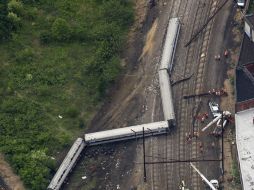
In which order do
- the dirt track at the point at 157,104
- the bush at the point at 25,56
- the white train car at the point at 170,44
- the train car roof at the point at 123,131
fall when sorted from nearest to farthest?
the dirt track at the point at 157,104
the train car roof at the point at 123,131
the white train car at the point at 170,44
the bush at the point at 25,56

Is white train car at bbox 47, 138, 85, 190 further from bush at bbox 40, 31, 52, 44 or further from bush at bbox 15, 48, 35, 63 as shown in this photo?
bush at bbox 40, 31, 52, 44

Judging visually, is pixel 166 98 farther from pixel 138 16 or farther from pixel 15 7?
pixel 15 7

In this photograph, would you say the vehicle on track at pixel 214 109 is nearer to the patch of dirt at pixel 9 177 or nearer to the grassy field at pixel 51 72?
the grassy field at pixel 51 72

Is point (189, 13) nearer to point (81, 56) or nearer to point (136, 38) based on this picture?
point (136, 38)

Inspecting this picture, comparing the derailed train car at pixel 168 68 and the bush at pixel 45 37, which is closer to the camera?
the derailed train car at pixel 168 68

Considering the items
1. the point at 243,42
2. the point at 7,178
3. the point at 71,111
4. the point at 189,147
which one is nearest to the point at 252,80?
the point at 243,42

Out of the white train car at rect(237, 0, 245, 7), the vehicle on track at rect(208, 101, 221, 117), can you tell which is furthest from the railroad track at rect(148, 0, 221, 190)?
the white train car at rect(237, 0, 245, 7)

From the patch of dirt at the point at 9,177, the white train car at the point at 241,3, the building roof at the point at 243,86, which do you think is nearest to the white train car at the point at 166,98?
the building roof at the point at 243,86
